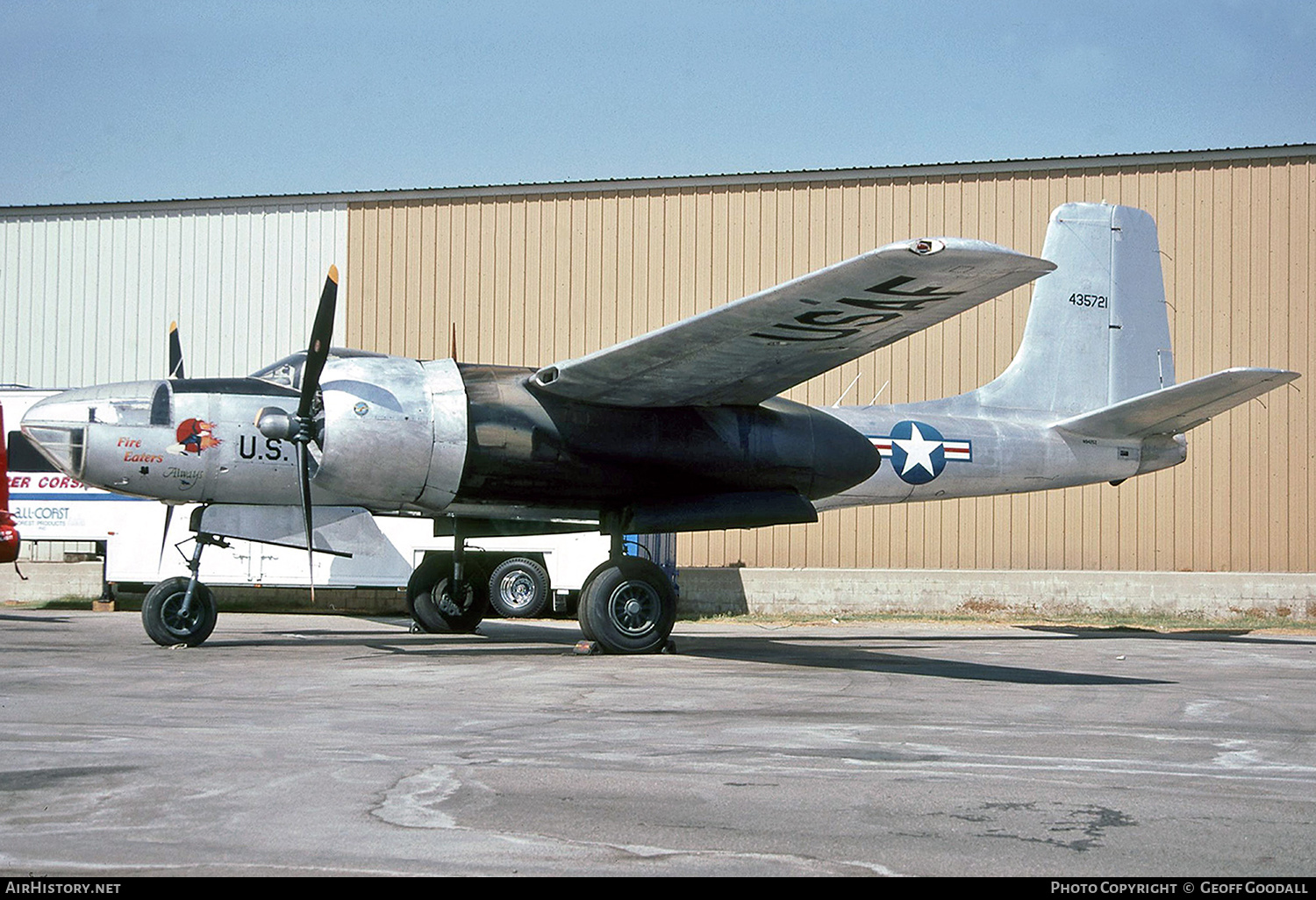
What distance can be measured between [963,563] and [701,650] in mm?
11491

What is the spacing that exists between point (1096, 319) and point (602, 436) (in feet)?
26.9

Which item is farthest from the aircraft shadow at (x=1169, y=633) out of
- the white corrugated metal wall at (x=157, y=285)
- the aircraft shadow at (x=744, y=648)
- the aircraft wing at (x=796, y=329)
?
the white corrugated metal wall at (x=157, y=285)

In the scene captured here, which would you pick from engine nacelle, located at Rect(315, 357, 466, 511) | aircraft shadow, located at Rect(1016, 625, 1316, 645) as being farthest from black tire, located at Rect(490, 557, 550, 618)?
engine nacelle, located at Rect(315, 357, 466, 511)

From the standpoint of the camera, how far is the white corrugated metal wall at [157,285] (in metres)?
26.7

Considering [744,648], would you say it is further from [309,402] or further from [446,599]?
[309,402]

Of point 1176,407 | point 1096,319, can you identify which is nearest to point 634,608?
point 1176,407

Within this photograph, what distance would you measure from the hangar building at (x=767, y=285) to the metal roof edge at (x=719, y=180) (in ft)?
0.16

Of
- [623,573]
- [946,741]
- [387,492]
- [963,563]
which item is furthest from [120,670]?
[963,563]

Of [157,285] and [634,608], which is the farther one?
[157,285]

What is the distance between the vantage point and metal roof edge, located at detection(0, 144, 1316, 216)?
77.5 feet

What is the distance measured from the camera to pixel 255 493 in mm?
13242

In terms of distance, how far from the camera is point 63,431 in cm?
1247

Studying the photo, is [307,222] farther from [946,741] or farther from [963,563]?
[946,741]

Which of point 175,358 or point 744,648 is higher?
point 175,358
